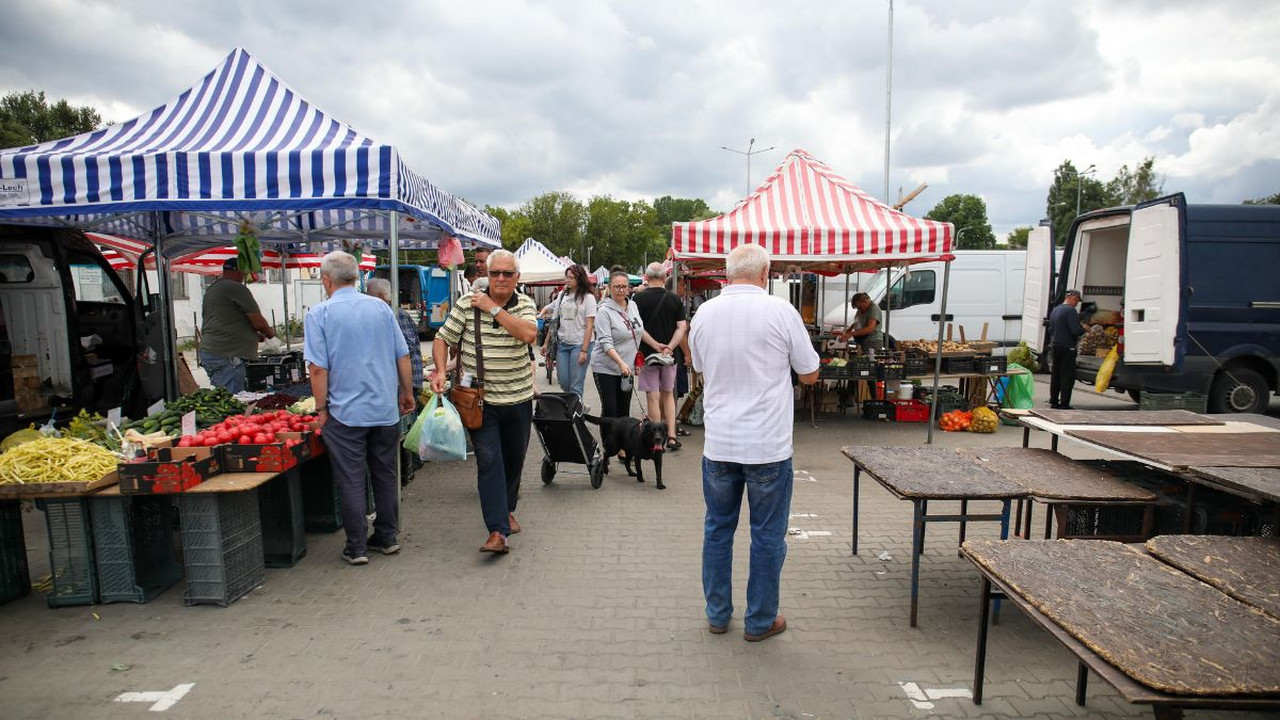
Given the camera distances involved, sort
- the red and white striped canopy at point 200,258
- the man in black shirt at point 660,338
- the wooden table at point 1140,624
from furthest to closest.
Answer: the red and white striped canopy at point 200,258, the man in black shirt at point 660,338, the wooden table at point 1140,624

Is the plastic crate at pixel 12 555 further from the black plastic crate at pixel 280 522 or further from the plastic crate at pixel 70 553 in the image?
the black plastic crate at pixel 280 522

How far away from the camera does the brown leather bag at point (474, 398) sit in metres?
4.41

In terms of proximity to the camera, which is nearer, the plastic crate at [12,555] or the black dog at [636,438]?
the plastic crate at [12,555]

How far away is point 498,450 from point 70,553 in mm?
2445

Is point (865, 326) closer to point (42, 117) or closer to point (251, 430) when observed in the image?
point (251, 430)

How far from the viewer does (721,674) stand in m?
3.19

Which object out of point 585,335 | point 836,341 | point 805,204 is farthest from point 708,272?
point 585,335

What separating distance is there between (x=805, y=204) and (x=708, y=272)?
477cm

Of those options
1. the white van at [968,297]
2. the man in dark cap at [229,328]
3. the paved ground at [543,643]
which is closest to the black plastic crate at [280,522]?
the paved ground at [543,643]

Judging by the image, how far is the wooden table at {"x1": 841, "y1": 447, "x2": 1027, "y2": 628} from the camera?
3.49 m

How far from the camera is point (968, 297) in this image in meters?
14.4

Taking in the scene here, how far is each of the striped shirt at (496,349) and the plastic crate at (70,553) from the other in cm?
224

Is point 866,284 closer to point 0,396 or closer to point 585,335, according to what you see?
point 585,335

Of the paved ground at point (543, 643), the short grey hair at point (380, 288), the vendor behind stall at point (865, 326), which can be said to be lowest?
the paved ground at point (543, 643)
